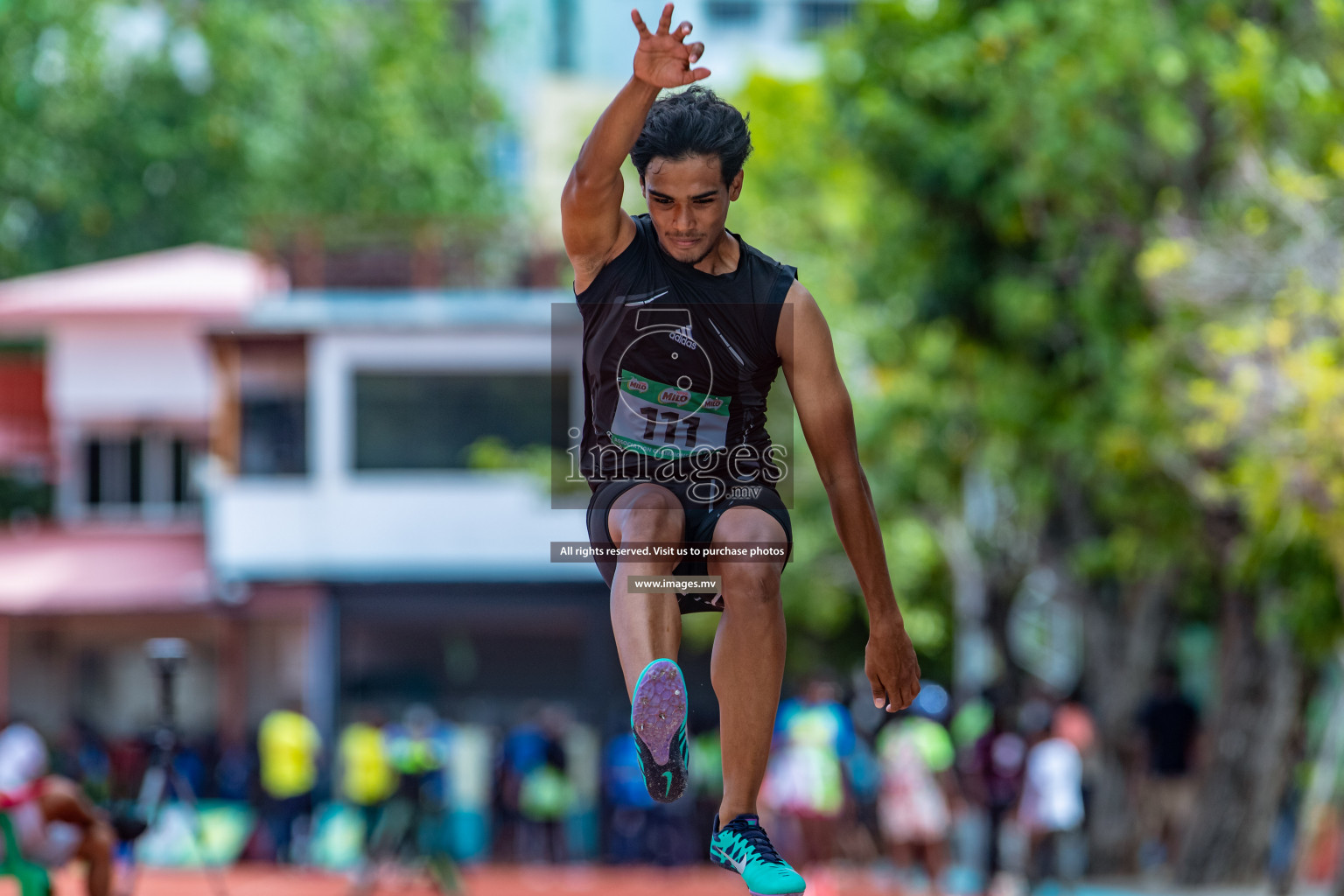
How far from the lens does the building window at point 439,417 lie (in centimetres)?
2644

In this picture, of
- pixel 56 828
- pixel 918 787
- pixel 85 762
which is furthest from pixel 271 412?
pixel 56 828

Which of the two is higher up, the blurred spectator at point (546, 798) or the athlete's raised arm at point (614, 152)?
the athlete's raised arm at point (614, 152)

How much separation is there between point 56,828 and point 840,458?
8.05 m

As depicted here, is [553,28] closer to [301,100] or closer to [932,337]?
[301,100]

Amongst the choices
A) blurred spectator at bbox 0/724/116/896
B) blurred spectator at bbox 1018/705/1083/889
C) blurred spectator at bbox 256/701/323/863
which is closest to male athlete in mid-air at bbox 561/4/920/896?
blurred spectator at bbox 0/724/116/896

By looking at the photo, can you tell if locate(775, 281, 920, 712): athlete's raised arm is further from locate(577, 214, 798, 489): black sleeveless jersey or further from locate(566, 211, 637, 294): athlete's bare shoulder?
locate(566, 211, 637, 294): athlete's bare shoulder

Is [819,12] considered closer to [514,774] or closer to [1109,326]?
[514,774]

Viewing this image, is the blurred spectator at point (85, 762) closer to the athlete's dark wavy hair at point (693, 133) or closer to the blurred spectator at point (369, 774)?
the blurred spectator at point (369, 774)

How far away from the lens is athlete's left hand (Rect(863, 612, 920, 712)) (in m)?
4.67

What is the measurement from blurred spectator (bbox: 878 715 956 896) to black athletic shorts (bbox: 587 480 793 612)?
11.2 meters

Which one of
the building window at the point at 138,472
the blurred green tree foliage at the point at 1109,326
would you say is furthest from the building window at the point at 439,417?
the blurred green tree foliage at the point at 1109,326

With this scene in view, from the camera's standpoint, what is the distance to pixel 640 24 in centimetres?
416

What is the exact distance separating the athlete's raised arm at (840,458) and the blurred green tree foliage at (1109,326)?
7280 mm

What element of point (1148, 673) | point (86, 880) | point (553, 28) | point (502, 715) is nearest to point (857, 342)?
point (1148, 673)
